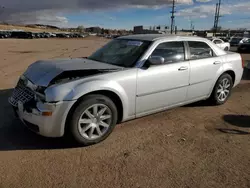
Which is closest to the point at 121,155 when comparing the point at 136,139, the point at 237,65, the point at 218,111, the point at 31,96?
the point at 136,139

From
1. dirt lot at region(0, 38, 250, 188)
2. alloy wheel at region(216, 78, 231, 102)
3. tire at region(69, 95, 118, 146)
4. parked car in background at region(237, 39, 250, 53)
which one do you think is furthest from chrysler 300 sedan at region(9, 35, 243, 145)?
parked car in background at region(237, 39, 250, 53)

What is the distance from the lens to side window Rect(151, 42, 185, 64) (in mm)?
4223

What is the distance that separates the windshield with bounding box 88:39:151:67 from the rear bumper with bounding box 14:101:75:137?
130cm

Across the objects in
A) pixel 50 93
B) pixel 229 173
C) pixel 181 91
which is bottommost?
pixel 229 173

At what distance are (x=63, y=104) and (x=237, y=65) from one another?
4245mm

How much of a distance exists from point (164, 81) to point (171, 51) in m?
0.66

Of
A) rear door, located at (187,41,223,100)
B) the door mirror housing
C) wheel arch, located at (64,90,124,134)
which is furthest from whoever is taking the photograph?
rear door, located at (187,41,223,100)

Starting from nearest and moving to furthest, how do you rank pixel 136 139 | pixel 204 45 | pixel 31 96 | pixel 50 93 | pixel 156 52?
pixel 50 93
pixel 31 96
pixel 136 139
pixel 156 52
pixel 204 45

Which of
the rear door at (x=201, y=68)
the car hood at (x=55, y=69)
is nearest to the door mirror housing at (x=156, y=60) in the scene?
the car hood at (x=55, y=69)

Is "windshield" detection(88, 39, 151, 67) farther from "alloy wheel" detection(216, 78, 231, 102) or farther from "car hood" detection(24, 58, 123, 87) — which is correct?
"alloy wheel" detection(216, 78, 231, 102)

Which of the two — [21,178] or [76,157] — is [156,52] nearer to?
[76,157]

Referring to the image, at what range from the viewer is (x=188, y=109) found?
5133 millimetres

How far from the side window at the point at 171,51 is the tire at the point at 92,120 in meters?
1.28

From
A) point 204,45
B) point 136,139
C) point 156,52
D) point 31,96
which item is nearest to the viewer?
point 31,96
